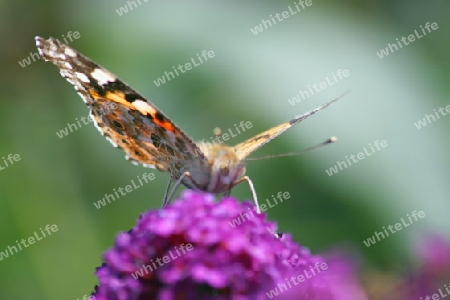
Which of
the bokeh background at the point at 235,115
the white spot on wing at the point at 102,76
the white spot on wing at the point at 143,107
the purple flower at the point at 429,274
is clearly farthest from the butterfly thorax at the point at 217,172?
the bokeh background at the point at 235,115

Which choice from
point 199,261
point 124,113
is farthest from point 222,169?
point 199,261

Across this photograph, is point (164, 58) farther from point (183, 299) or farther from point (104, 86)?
point (183, 299)

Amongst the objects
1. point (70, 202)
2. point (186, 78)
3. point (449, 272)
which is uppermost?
point (186, 78)

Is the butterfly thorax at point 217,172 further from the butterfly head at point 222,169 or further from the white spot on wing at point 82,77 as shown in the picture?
the white spot on wing at point 82,77

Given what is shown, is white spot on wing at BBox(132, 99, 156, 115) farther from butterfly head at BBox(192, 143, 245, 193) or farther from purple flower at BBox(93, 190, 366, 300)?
purple flower at BBox(93, 190, 366, 300)

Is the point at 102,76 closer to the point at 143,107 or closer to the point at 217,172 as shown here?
the point at 143,107

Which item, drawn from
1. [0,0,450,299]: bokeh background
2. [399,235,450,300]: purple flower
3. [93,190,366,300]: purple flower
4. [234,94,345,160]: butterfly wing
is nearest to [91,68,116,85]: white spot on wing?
[234,94,345,160]: butterfly wing

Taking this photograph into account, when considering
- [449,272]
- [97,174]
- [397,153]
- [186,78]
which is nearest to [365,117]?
[397,153]
